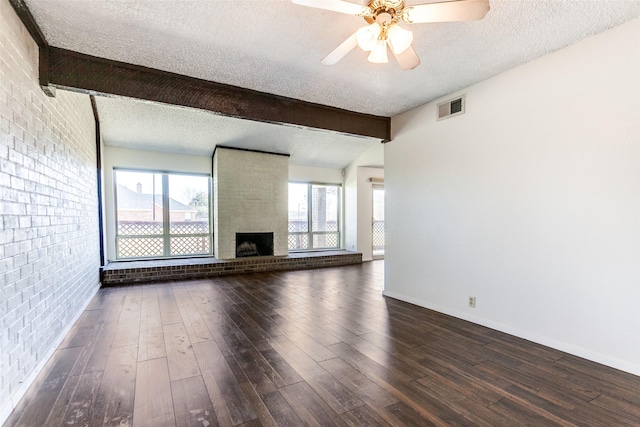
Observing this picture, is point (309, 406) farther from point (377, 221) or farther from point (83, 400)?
point (377, 221)

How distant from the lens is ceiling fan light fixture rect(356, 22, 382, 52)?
186 cm

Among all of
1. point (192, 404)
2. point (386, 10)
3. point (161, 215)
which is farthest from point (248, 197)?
point (386, 10)

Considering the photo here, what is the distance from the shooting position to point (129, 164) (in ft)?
20.4

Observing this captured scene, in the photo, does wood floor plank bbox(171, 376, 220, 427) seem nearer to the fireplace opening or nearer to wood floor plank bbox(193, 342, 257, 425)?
wood floor plank bbox(193, 342, 257, 425)

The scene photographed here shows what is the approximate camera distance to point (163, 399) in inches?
75.5

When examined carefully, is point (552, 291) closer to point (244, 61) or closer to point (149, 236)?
point (244, 61)

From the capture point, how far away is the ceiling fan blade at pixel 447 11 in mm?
1577

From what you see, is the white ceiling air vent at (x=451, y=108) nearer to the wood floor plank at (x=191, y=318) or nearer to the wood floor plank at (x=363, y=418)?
the wood floor plank at (x=363, y=418)

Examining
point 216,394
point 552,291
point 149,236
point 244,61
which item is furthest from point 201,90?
point 149,236

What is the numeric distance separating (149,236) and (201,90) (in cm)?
450

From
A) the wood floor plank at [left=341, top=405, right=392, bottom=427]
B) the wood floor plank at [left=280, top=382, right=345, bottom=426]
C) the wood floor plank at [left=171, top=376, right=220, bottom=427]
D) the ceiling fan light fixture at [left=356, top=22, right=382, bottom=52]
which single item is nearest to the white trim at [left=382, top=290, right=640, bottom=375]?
the wood floor plank at [left=341, top=405, right=392, bottom=427]

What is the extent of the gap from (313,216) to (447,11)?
6.85 metres

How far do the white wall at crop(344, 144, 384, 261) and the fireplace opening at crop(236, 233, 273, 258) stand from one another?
93.6 inches

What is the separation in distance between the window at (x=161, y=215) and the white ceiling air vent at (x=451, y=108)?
527cm
